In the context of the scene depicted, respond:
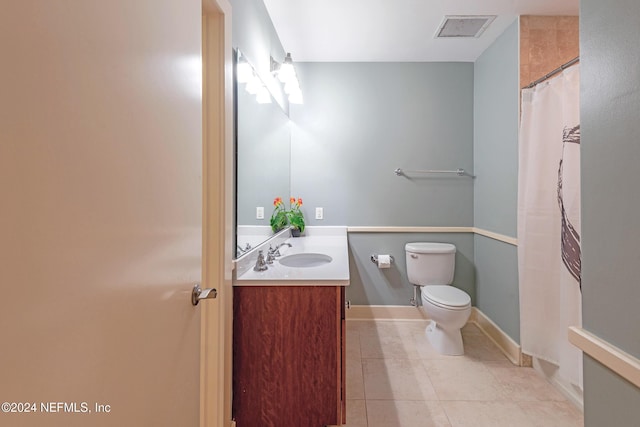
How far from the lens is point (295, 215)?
2.59m

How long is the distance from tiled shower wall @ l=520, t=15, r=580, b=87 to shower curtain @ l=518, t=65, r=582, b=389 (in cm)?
22

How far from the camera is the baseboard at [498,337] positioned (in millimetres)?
2105

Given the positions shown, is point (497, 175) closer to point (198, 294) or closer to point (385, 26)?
point (385, 26)

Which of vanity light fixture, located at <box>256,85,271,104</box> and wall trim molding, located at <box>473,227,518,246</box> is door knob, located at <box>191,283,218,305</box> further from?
wall trim molding, located at <box>473,227,518,246</box>

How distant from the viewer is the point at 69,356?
0.42 meters

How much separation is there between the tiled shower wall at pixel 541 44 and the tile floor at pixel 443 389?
203cm

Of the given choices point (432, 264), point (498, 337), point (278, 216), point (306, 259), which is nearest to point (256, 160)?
point (278, 216)

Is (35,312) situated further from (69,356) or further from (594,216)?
(594,216)

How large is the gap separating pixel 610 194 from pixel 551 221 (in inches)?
52.9

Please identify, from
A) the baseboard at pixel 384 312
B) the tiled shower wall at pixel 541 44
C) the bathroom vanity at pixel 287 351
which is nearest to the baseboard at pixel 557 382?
the baseboard at pixel 384 312

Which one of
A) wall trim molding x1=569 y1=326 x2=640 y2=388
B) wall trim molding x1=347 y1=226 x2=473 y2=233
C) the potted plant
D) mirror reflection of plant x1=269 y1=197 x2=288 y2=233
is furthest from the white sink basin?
wall trim molding x1=569 y1=326 x2=640 y2=388

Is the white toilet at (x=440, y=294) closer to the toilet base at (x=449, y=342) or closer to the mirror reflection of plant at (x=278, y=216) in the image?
the toilet base at (x=449, y=342)

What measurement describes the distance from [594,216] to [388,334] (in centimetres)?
206

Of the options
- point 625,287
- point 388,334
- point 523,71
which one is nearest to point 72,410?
point 625,287
